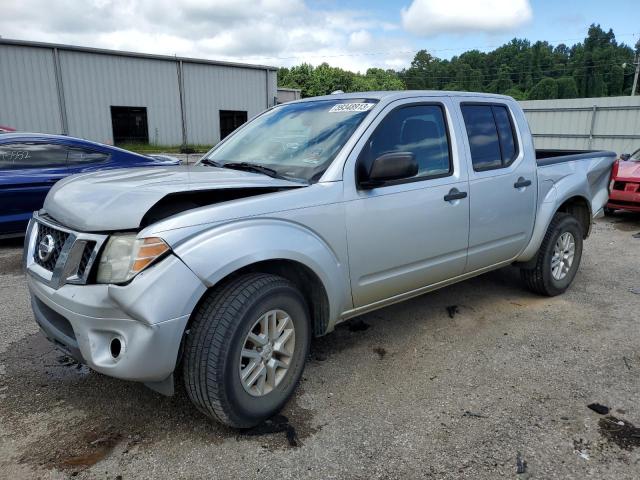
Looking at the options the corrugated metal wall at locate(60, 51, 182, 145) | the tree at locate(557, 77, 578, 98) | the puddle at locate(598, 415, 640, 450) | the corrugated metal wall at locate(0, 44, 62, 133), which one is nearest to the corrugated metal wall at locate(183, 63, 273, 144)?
the corrugated metal wall at locate(60, 51, 182, 145)

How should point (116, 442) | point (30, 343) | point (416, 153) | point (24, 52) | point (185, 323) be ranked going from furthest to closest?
1. point (24, 52)
2. point (30, 343)
3. point (416, 153)
4. point (116, 442)
5. point (185, 323)

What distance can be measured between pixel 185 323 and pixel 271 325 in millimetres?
535

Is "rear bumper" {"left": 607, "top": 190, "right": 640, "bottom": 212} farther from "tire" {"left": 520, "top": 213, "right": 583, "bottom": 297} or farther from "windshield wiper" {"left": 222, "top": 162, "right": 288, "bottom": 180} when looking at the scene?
"windshield wiper" {"left": 222, "top": 162, "right": 288, "bottom": 180}

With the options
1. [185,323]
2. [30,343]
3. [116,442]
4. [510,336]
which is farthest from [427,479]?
[30,343]

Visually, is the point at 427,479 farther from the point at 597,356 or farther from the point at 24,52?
the point at 24,52

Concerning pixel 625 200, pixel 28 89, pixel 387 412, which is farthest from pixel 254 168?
pixel 28 89

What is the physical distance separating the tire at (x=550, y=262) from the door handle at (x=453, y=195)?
144 cm

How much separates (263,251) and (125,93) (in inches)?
923

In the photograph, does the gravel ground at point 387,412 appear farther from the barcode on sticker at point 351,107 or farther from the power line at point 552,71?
the power line at point 552,71

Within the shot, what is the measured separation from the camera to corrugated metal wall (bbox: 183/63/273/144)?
25.4 m

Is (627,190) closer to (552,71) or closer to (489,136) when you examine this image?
(489,136)

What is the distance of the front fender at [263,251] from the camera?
2.40 metres

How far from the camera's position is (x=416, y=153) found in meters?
3.57

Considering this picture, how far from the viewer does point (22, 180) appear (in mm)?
6277
